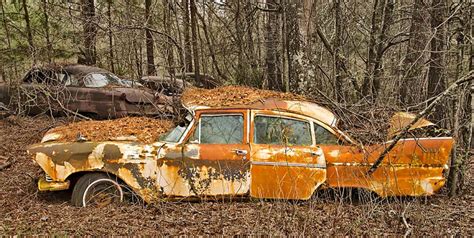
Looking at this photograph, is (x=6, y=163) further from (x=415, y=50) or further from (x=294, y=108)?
(x=415, y=50)

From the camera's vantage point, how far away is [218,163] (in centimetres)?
540

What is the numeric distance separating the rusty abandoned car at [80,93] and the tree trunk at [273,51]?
3085mm

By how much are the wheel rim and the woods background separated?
10.8 feet

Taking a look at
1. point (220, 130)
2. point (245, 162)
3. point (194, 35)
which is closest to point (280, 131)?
point (245, 162)

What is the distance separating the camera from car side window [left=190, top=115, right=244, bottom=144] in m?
5.52

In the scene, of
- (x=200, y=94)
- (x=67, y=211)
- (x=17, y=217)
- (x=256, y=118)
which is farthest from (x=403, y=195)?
(x=17, y=217)

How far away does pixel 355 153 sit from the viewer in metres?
5.45

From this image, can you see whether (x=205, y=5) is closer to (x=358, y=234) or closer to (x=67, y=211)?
(x=67, y=211)

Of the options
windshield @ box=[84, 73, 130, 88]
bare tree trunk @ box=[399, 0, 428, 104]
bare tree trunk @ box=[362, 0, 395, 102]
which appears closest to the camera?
bare tree trunk @ box=[399, 0, 428, 104]

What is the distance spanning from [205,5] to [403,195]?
967 cm

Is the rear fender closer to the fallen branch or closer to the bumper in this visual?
the bumper

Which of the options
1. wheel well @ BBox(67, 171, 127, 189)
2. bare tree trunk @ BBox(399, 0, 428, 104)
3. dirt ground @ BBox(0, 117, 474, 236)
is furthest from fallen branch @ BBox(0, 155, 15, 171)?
bare tree trunk @ BBox(399, 0, 428, 104)

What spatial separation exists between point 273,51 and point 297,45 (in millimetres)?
3402

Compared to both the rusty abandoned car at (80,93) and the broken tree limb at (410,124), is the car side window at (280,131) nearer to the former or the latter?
the broken tree limb at (410,124)
